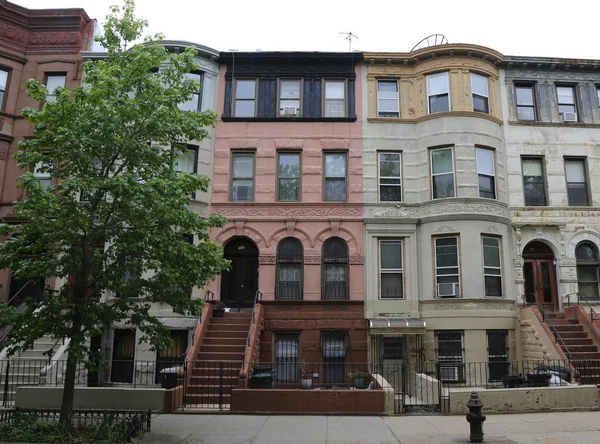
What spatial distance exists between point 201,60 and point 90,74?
1018 cm

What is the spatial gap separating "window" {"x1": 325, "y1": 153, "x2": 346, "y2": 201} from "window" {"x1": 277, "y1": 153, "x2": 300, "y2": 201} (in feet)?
3.77

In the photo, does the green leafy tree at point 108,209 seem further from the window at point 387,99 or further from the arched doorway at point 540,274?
the arched doorway at point 540,274

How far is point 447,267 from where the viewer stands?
61.1 ft

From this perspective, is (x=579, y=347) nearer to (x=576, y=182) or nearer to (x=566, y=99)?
(x=576, y=182)

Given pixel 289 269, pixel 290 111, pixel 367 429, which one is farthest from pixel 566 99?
pixel 367 429

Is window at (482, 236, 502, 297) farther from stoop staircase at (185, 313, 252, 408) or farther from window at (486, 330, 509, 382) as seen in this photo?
stoop staircase at (185, 313, 252, 408)

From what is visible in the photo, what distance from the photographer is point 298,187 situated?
20094 mm

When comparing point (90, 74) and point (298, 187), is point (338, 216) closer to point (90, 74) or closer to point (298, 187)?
point (298, 187)

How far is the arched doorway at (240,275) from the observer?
19453 mm

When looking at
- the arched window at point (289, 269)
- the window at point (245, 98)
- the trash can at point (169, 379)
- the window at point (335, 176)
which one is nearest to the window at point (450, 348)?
the arched window at point (289, 269)

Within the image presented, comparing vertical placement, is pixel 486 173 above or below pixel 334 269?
above

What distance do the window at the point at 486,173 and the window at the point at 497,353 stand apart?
5.07m

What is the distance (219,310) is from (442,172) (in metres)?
9.71

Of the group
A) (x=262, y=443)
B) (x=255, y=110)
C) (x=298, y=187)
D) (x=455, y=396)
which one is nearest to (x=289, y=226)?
(x=298, y=187)
